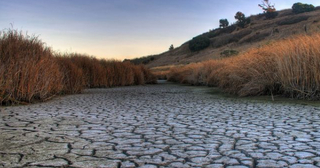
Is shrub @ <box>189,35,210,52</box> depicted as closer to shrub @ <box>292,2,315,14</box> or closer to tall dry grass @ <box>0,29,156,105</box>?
shrub @ <box>292,2,315,14</box>

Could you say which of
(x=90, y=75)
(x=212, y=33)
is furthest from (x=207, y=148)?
(x=212, y=33)

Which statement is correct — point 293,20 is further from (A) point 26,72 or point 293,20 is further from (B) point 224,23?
(A) point 26,72

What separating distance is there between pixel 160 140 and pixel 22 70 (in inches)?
181

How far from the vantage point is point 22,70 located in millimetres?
6391

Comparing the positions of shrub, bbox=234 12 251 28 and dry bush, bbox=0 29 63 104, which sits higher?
shrub, bbox=234 12 251 28

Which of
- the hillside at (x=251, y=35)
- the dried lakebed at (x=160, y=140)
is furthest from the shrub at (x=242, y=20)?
the dried lakebed at (x=160, y=140)

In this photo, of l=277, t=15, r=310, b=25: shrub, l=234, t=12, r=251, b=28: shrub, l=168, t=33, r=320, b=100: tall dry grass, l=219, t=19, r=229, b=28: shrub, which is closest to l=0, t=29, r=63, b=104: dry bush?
l=168, t=33, r=320, b=100: tall dry grass

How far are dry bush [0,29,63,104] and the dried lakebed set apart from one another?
1.62m

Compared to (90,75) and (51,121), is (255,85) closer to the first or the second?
(51,121)

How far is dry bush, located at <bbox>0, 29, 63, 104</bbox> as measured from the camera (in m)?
6.21

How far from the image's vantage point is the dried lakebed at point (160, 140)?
2.41 metres

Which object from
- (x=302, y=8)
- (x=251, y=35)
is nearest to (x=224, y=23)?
(x=302, y=8)

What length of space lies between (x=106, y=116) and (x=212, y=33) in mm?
66024

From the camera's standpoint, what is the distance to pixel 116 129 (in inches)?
147
